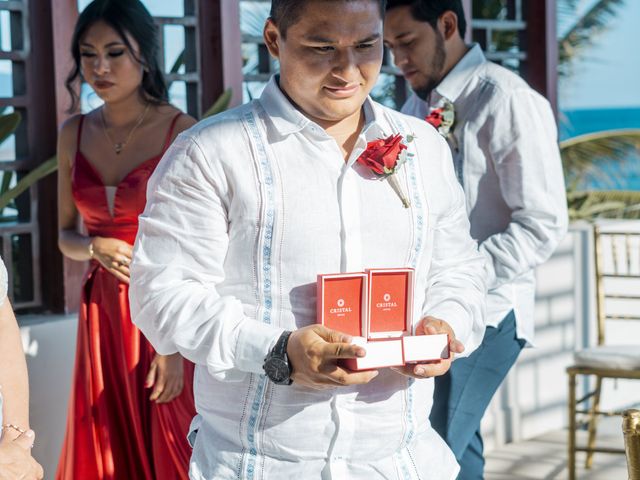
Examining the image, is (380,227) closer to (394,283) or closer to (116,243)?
(394,283)

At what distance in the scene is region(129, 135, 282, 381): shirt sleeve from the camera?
1608mm

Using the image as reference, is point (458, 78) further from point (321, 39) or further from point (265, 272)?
point (265, 272)

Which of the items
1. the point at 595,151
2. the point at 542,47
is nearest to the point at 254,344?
the point at 542,47

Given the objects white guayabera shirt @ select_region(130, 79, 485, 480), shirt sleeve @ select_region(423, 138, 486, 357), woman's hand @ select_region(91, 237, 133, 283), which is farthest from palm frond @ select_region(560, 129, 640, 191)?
white guayabera shirt @ select_region(130, 79, 485, 480)

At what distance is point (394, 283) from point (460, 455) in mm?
1105

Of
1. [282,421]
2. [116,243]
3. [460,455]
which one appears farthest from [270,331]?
[116,243]

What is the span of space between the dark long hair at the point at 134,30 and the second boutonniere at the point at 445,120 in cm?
86

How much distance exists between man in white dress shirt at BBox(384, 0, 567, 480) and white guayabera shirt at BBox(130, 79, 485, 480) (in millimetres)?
866

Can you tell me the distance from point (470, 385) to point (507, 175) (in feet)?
1.67

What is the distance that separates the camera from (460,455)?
2.66m

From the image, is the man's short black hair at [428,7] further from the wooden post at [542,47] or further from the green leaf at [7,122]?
the wooden post at [542,47]

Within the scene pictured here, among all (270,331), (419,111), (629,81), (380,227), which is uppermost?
(629,81)

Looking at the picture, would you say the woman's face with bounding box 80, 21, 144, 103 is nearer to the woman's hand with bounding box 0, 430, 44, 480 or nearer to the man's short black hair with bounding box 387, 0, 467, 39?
the man's short black hair with bounding box 387, 0, 467, 39

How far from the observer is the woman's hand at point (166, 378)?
112 inches
